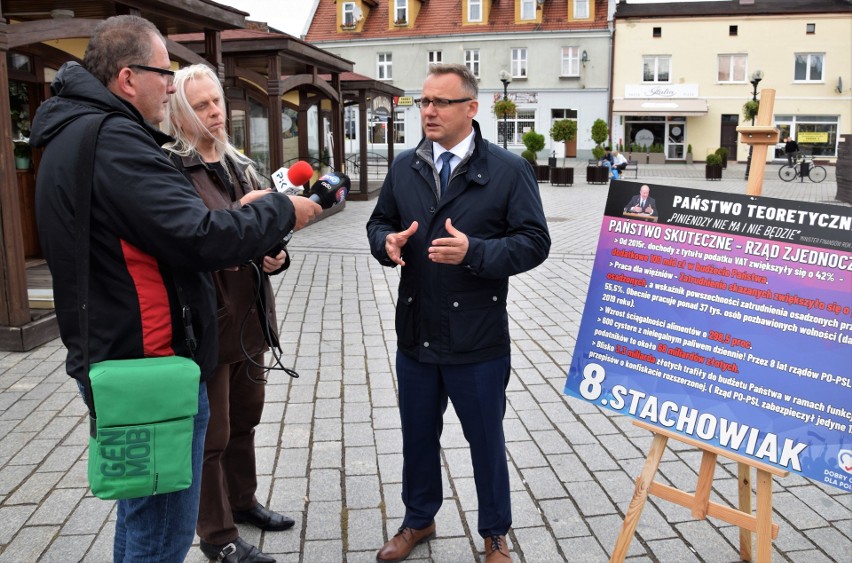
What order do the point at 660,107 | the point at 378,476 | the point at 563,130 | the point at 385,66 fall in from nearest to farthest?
the point at 378,476 < the point at 563,130 < the point at 660,107 < the point at 385,66

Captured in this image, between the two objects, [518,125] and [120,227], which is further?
[518,125]

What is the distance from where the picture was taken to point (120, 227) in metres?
2.02

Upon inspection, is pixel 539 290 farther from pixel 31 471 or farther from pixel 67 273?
pixel 67 273

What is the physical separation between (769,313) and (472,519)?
5.31 feet

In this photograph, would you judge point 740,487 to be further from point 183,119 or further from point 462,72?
point 183,119

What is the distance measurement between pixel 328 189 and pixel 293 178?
0.19 meters

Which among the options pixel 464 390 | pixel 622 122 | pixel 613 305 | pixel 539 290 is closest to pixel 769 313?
pixel 613 305

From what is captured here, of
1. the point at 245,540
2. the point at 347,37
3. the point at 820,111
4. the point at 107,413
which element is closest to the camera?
the point at 107,413

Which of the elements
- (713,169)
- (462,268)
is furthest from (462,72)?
(713,169)

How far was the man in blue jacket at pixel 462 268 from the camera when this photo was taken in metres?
2.97

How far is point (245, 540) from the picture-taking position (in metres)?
3.29

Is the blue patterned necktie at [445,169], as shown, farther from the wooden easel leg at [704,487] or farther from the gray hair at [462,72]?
the wooden easel leg at [704,487]

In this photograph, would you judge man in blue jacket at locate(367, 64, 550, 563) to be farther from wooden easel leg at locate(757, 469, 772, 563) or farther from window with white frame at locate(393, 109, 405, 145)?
window with white frame at locate(393, 109, 405, 145)

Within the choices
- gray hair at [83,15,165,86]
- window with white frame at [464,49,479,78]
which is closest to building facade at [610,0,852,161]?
window with white frame at [464,49,479,78]
